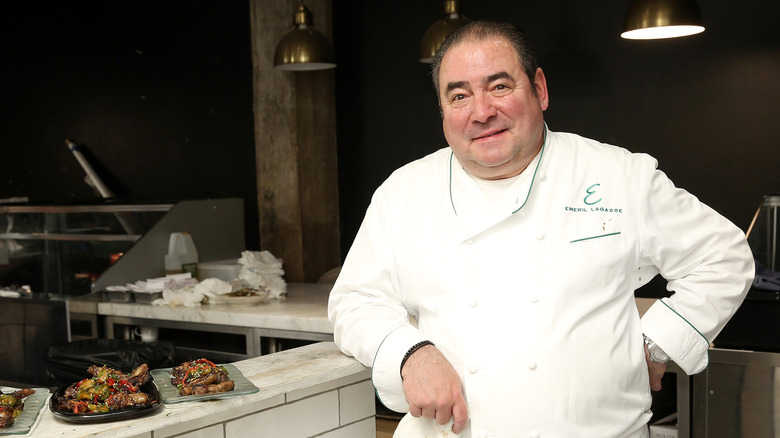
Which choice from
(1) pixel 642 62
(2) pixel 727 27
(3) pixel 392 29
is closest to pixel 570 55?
(1) pixel 642 62

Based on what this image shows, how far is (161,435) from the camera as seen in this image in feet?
5.90

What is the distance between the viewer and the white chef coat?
180cm

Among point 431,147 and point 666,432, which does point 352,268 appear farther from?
point 431,147

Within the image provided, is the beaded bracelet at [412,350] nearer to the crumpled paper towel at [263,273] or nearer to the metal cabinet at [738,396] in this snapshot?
the metal cabinet at [738,396]

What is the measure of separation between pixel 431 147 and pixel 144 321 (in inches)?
86.7

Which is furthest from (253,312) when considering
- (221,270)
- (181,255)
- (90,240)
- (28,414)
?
(28,414)

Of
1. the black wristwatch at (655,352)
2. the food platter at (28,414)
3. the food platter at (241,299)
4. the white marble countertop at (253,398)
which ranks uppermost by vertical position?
the black wristwatch at (655,352)

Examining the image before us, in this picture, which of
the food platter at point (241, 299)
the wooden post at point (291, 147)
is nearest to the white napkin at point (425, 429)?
the food platter at point (241, 299)

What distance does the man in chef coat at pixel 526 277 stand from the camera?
1.80 metres

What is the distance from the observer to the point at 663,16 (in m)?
3.61

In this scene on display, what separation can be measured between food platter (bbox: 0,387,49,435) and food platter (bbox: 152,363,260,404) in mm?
272

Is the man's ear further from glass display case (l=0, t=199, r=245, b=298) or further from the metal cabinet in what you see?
glass display case (l=0, t=199, r=245, b=298)

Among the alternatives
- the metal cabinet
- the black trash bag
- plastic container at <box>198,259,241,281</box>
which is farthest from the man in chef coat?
plastic container at <box>198,259,241,281</box>

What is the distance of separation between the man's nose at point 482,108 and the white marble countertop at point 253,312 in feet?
6.67
